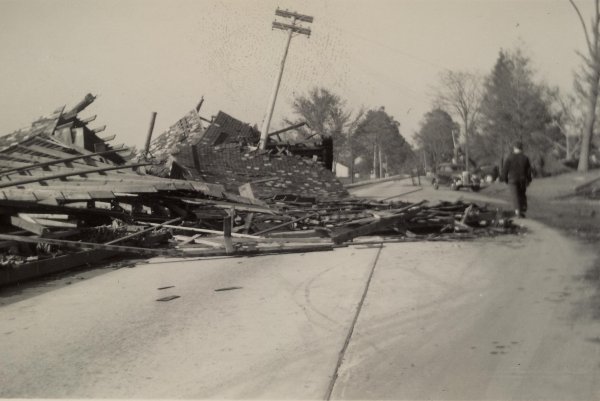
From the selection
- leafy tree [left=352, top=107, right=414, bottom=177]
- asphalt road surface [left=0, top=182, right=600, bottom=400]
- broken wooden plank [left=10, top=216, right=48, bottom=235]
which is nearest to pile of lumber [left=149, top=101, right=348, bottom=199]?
broken wooden plank [left=10, top=216, right=48, bottom=235]

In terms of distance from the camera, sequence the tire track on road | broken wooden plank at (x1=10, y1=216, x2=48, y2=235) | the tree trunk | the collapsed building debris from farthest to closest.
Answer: the tree trunk, the collapsed building debris, broken wooden plank at (x1=10, y1=216, x2=48, y2=235), the tire track on road

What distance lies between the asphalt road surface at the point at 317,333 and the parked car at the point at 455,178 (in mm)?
22526

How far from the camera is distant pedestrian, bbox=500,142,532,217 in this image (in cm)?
A: 1118

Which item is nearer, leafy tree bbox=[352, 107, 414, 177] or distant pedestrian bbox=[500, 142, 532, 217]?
distant pedestrian bbox=[500, 142, 532, 217]

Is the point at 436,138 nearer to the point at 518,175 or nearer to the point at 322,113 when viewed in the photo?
the point at 322,113

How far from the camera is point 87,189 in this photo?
25.6 ft

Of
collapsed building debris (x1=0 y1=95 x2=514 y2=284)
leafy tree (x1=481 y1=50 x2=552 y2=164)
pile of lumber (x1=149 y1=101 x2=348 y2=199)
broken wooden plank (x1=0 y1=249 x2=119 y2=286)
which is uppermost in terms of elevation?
leafy tree (x1=481 y1=50 x2=552 y2=164)

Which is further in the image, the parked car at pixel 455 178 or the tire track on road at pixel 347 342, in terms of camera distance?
the parked car at pixel 455 178

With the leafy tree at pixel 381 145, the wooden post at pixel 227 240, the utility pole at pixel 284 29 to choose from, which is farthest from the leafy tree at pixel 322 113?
the wooden post at pixel 227 240

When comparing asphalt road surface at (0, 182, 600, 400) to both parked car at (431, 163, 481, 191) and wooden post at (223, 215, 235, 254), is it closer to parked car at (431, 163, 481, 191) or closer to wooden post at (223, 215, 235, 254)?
wooden post at (223, 215, 235, 254)

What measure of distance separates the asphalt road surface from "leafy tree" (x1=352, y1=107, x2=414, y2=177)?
45.1 metres

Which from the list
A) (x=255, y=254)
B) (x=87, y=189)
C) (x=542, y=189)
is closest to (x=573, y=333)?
(x=255, y=254)

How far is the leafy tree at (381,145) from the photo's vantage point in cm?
5383

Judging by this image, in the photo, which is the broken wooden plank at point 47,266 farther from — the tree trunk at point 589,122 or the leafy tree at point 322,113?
the leafy tree at point 322,113
